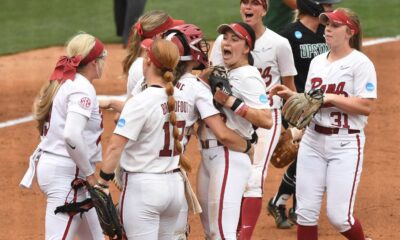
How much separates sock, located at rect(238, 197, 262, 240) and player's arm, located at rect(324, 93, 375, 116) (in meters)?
1.10

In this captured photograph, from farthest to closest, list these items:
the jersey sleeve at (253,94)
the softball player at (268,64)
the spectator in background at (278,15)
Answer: the spectator in background at (278,15)
the softball player at (268,64)
the jersey sleeve at (253,94)

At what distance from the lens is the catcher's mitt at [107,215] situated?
6.12 meters

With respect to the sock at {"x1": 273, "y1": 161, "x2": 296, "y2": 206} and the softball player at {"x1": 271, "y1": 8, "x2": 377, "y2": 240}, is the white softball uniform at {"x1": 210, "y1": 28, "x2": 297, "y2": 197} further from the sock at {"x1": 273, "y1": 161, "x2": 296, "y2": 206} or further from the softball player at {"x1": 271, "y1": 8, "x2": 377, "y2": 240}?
the softball player at {"x1": 271, "y1": 8, "x2": 377, "y2": 240}

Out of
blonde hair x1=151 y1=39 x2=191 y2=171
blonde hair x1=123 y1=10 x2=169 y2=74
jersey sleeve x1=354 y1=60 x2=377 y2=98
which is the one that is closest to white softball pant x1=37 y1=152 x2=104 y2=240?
blonde hair x1=151 y1=39 x2=191 y2=171

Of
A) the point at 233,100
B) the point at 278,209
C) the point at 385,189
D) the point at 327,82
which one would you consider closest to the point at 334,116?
the point at 327,82

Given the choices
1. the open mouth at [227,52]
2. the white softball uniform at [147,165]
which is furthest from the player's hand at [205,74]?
the white softball uniform at [147,165]

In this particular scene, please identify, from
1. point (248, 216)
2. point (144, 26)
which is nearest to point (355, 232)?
point (248, 216)

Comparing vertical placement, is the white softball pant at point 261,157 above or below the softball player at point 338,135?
below

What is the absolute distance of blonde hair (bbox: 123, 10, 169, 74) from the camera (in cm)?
718

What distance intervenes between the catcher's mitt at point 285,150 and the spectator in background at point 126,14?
672 cm

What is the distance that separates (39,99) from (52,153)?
13.5 inches

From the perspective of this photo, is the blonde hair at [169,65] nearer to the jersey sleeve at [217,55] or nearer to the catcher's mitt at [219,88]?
the catcher's mitt at [219,88]

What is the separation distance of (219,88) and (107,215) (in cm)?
108

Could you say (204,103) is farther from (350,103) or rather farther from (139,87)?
(350,103)
